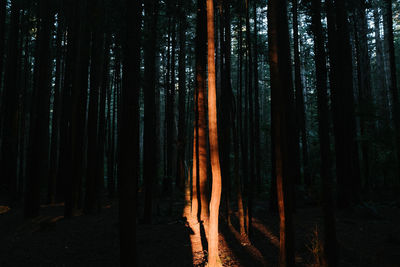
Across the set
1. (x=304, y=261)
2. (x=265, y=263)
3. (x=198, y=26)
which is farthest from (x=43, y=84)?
(x=304, y=261)

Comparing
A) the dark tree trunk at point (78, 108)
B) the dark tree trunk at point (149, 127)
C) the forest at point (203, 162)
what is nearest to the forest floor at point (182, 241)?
the forest at point (203, 162)

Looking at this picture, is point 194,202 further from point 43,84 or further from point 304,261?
point 43,84

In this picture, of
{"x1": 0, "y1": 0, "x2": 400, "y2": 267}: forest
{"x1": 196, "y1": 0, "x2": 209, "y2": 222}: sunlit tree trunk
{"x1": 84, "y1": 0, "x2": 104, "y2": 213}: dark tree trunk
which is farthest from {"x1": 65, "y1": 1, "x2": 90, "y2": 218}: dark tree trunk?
{"x1": 196, "y1": 0, "x2": 209, "y2": 222}: sunlit tree trunk

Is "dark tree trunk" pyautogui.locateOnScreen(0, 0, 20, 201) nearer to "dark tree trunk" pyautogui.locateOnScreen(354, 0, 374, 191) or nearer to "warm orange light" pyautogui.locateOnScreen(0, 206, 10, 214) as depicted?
"warm orange light" pyautogui.locateOnScreen(0, 206, 10, 214)

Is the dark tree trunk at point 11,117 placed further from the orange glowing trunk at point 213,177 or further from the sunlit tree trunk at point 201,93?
the orange glowing trunk at point 213,177

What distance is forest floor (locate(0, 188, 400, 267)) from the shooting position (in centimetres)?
499

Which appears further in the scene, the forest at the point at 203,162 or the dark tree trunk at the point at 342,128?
the dark tree trunk at the point at 342,128

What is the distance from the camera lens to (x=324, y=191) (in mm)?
4008

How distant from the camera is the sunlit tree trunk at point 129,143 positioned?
370 cm

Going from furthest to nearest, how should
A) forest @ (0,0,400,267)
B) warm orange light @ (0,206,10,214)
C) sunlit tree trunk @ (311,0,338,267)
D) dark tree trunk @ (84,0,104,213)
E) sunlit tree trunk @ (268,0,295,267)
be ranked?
warm orange light @ (0,206,10,214), dark tree trunk @ (84,0,104,213), forest @ (0,0,400,267), sunlit tree trunk @ (311,0,338,267), sunlit tree trunk @ (268,0,295,267)

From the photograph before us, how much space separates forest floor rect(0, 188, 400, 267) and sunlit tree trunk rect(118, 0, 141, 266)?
5.05ft

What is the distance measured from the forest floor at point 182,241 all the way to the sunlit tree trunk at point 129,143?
154 centimetres

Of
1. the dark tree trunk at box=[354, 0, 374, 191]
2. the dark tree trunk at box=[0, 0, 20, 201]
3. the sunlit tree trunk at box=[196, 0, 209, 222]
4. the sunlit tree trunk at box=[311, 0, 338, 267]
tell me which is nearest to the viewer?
the sunlit tree trunk at box=[311, 0, 338, 267]

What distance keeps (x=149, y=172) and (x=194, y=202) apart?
76.3 inches
